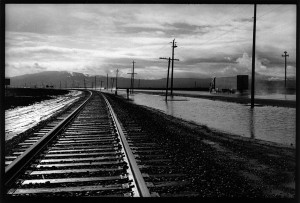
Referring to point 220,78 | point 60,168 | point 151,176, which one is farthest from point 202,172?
point 220,78

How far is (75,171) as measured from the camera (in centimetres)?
575

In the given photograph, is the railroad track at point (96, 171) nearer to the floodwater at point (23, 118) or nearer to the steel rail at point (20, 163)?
the steel rail at point (20, 163)

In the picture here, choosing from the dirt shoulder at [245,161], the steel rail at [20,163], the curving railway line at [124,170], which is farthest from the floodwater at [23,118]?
the dirt shoulder at [245,161]

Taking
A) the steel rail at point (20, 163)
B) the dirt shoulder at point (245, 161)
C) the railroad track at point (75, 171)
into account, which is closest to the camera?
the railroad track at point (75, 171)

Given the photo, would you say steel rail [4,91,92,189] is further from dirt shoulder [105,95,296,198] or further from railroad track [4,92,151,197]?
dirt shoulder [105,95,296,198]

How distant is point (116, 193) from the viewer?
459cm

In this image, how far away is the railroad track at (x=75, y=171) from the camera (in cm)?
472

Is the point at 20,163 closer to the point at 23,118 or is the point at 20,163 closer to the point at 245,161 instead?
the point at 245,161

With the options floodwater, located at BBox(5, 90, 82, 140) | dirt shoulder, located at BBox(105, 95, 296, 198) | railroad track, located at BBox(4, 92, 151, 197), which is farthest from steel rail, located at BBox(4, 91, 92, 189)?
floodwater, located at BBox(5, 90, 82, 140)

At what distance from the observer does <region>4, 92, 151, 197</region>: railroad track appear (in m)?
4.72

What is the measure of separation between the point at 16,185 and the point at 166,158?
121 inches

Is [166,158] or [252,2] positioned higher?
[252,2]

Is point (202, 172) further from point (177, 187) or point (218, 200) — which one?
point (218, 200)

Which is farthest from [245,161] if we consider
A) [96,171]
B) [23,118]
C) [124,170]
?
[23,118]
